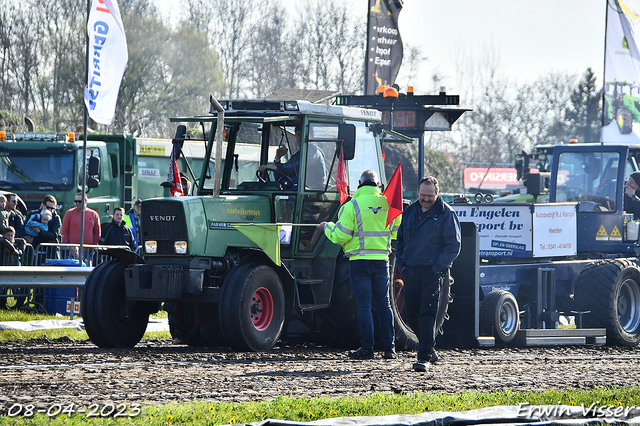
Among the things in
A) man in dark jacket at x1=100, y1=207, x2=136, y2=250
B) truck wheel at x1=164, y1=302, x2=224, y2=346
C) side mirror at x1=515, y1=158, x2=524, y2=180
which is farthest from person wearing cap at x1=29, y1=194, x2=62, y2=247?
side mirror at x1=515, y1=158, x2=524, y2=180

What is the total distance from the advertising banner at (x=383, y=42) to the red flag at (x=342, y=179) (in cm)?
913

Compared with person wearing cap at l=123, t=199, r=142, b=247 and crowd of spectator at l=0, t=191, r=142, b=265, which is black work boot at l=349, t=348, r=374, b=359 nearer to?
crowd of spectator at l=0, t=191, r=142, b=265

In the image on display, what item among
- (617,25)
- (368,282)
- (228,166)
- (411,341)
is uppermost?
(617,25)

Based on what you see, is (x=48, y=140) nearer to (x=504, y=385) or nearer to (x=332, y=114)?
(x=332, y=114)

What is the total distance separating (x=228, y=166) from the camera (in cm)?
1033

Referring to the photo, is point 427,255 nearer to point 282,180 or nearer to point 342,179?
point 342,179

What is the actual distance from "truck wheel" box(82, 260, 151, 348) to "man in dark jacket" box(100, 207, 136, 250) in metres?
5.83

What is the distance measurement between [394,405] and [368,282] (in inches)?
132

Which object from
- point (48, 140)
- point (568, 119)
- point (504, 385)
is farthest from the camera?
point (568, 119)

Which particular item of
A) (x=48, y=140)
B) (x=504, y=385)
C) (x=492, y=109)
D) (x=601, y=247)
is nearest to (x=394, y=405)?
(x=504, y=385)

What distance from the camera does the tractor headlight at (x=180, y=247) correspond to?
9.38 m

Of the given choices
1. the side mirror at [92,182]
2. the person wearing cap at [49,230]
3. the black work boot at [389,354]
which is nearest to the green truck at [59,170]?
the side mirror at [92,182]

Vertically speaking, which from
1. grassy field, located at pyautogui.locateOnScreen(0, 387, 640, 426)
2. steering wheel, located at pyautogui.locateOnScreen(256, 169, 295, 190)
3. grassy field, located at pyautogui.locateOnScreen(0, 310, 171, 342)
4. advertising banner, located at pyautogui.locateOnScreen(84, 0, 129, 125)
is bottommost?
grassy field, located at pyautogui.locateOnScreen(0, 310, 171, 342)

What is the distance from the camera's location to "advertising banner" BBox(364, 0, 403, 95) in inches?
745
